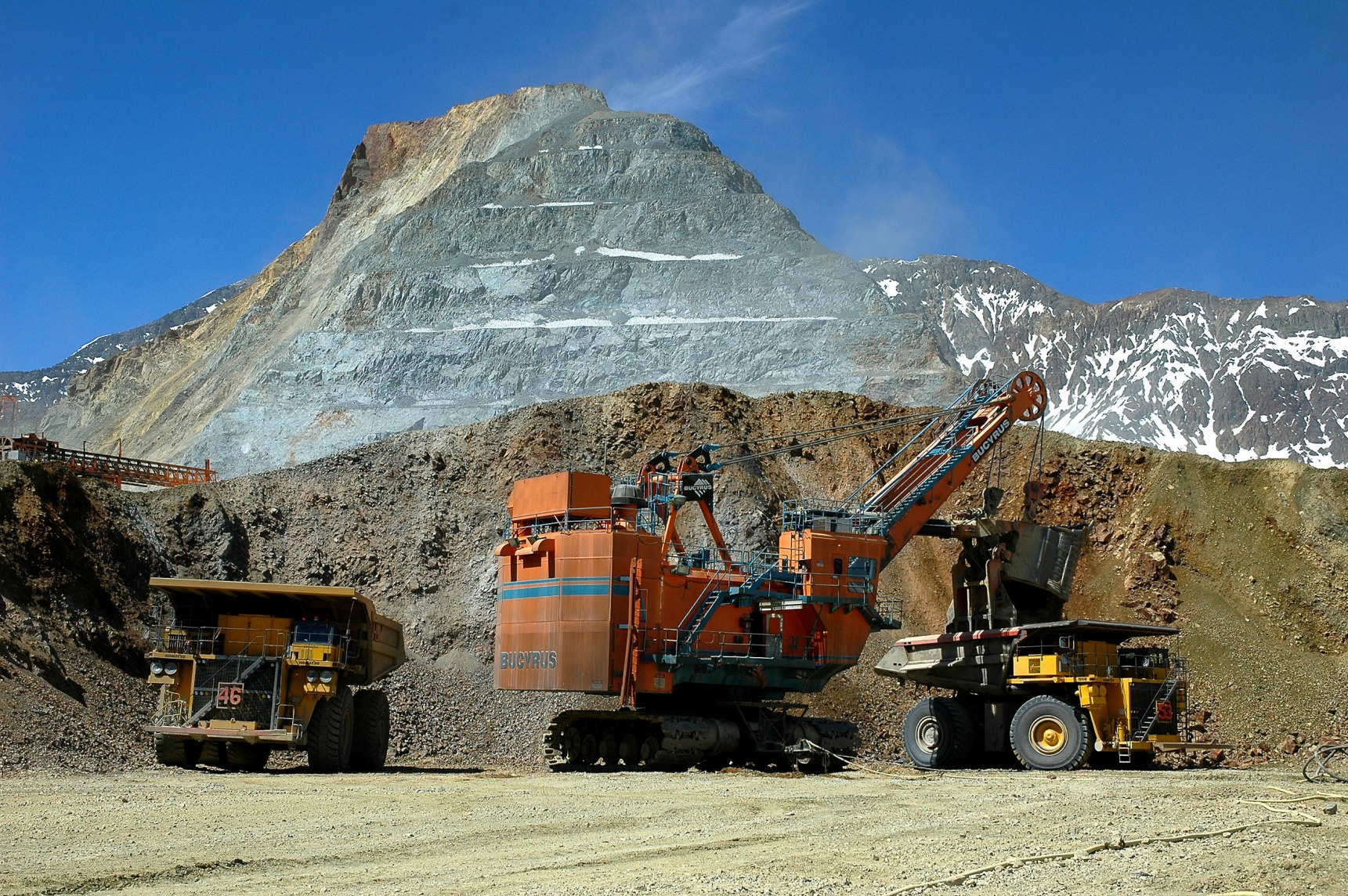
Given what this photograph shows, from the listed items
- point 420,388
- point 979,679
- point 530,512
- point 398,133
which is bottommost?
point 979,679

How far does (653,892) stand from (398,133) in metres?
101

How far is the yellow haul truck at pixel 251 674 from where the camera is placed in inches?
899

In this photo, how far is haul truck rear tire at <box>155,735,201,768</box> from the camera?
2294 centimetres

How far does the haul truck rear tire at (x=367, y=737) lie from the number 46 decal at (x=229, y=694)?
2.74 meters

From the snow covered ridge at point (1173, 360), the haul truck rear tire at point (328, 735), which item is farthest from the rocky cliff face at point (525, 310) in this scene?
the snow covered ridge at point (1173, 360)

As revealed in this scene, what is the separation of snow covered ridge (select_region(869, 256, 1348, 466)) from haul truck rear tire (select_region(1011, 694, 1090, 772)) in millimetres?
126094

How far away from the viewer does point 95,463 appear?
165 ft

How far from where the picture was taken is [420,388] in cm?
6938

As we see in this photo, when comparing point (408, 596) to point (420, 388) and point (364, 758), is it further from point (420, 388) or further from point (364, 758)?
point (420, 388)

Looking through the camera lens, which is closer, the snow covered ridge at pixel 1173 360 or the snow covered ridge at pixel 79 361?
the snow covered ridge at pixel 1173 360

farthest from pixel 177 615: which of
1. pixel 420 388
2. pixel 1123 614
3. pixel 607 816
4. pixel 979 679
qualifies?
pixel 420 388

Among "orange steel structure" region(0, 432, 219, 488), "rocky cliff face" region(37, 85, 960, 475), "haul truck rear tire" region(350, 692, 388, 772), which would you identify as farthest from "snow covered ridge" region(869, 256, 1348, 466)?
"haul truck rear tire" region(350, 692, 388, 772)

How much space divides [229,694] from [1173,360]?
165m

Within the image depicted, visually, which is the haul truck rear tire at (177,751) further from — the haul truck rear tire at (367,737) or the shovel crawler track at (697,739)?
the shovel crawler track at (697,739)
